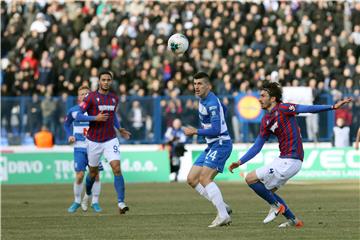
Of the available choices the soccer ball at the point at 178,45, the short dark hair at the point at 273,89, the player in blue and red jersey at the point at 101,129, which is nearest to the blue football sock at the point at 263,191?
the short dark hair at the point at 273,89

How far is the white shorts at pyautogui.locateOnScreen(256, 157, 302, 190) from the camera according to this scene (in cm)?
1556

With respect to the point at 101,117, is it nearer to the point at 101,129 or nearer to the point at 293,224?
the point at 101,129

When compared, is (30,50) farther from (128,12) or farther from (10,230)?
(10,230)

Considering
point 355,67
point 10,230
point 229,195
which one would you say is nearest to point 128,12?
point 355,67

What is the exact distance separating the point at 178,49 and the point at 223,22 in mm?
19036

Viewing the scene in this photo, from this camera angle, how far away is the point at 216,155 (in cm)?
1648

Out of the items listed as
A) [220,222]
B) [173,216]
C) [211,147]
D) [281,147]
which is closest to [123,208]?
[173,216]

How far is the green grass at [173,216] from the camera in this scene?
14484 mm

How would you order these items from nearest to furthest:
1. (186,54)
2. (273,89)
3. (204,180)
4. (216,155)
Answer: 1. (273,89)
2. (204,180)
3. (216,155)
4. (186,54)

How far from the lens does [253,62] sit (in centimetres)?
3547

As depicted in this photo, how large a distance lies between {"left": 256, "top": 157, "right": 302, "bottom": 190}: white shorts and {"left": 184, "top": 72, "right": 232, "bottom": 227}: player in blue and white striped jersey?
2.55 feet

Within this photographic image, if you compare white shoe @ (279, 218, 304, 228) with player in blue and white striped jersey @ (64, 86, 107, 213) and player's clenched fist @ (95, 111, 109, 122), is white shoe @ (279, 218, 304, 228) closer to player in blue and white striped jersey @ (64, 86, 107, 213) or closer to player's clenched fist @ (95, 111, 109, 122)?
player's clenched fist @ (95, 111, 109, 122)

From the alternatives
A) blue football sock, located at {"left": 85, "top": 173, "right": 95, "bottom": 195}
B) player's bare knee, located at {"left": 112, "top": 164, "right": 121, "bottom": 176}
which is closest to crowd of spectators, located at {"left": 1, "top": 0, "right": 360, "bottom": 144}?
blue football sock, located at {"left": 85, "top": 173, "right": 95, "bottom": 195}

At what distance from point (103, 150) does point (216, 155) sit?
376cm
